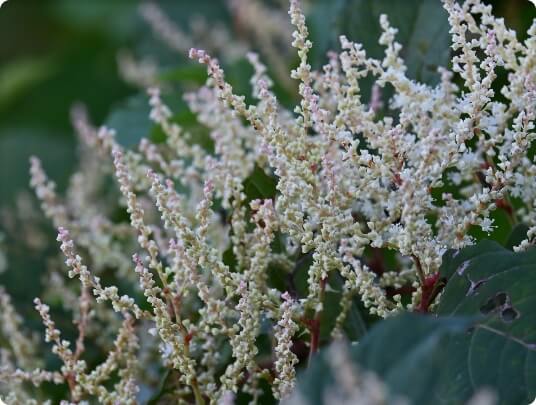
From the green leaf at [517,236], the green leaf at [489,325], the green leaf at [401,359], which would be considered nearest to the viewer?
the green leaf at [401,359]

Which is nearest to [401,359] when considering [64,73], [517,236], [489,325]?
[489,325]

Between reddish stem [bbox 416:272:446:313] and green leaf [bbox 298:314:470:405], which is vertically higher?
reddish stem [bbox 416:272:446:313]

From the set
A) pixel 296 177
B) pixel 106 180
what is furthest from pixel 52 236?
pixel 296 177

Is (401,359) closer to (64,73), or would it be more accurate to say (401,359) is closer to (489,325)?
(489,325)

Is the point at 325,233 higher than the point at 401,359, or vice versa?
the point at 325,233

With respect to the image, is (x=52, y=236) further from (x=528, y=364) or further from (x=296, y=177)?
(x=528, y=364)

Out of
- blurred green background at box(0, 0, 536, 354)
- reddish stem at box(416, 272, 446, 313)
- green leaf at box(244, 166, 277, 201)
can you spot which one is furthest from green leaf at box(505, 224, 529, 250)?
blurred green background at box(0, 0, 536, 354)

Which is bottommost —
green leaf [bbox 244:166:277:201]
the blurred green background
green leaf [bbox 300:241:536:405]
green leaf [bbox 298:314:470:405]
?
green leaf [bbox 298:314:470:405]

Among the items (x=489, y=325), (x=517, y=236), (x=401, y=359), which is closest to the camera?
(x=401, y=359)

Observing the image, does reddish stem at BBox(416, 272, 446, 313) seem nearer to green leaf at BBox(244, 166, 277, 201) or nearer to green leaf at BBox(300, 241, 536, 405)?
green leaf at BBox(300, 241, 536, 405)

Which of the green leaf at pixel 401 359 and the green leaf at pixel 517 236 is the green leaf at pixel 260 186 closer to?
the green leaf at pixel 517 236

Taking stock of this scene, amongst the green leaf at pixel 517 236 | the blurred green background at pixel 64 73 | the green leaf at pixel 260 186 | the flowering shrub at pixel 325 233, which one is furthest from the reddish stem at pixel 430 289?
the blurred green background at pixel 64 73

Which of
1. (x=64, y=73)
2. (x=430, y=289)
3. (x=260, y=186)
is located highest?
(x=64, y=73)

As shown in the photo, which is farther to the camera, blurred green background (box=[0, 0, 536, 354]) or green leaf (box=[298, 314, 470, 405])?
blurred green background (box=[0, 0, 536, 354])
